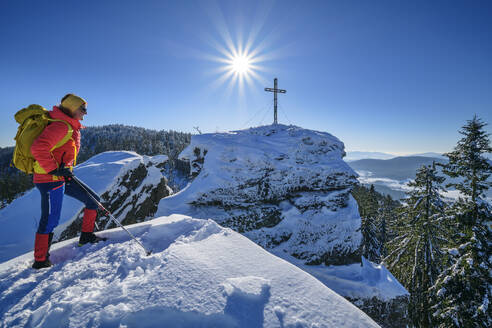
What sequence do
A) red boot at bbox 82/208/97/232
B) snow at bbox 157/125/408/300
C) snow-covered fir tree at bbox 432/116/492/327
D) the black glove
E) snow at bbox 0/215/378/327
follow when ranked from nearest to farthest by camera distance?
snow at bbox 0/215/378/327 → the black glove → red boot at bbox 82/208/97/232 → snow-covered fir tree at bbox 432/116/492/327 → snow at bbox 157/125/408/300

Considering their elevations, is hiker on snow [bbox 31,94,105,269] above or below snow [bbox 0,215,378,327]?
above

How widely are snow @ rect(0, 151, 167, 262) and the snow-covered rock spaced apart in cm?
347

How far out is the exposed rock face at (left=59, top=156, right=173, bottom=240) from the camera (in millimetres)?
10367

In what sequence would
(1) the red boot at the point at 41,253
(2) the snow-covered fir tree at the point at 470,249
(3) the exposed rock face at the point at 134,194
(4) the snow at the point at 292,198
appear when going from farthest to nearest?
(4) the snow at the point at 292,198 → (3) the exposed rock face at the point at 134,194 → (2) the snow-covered fir tree at the point at 470,249 → (1) the red boot at the point at 41,253

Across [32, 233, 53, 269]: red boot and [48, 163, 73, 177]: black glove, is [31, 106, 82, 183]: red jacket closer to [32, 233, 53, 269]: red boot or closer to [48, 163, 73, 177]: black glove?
[48, 163, 73, 177]: black glove

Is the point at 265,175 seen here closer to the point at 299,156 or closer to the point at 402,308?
the point at 299,156

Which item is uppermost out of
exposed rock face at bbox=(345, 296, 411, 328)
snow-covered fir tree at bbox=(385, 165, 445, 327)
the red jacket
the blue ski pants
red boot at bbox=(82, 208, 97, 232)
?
the red jacket

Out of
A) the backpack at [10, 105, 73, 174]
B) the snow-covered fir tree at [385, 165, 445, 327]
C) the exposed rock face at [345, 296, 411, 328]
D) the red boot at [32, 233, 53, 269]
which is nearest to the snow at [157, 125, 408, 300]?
the exposed rock face at [345, 296, 411, 328]

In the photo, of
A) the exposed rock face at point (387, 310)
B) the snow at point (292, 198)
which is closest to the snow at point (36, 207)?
the snow at point (292, 198)

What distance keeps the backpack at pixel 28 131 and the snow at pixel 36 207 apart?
4765 mm

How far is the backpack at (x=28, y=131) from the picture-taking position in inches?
111

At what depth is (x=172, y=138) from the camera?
347ft

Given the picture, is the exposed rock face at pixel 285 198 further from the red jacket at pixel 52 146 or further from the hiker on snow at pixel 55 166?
the red jacket at pixel 52 146

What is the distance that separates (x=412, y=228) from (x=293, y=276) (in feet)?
40.2
